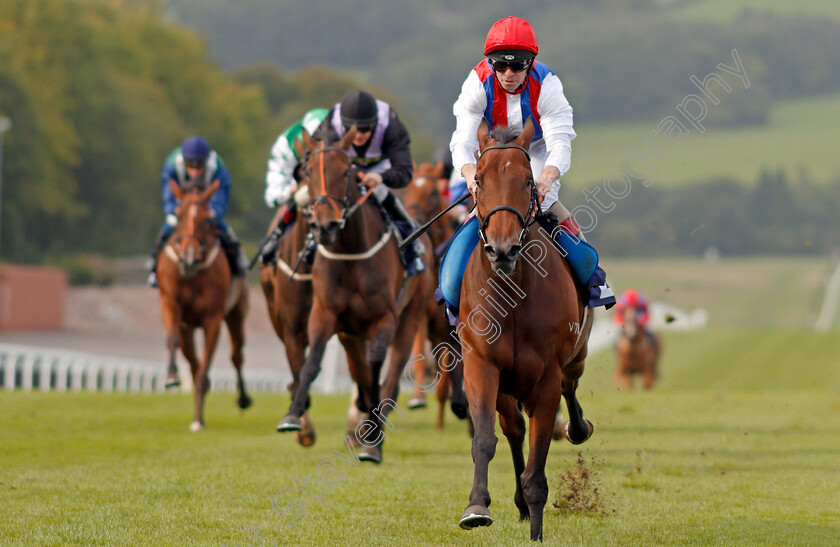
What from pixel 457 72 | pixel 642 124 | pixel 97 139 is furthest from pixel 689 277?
pixel 457 72

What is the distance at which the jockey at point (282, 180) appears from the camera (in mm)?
10344

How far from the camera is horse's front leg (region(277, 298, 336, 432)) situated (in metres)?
8.24

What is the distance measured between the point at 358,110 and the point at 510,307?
12.9 feet

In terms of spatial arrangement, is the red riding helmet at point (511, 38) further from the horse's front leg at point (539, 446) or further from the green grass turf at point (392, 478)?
the green grass turf at point (392, 478)

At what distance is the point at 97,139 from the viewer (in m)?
55.1

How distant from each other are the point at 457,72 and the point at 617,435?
152744 mm

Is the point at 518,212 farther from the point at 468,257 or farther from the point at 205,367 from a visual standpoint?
the point at 205,367

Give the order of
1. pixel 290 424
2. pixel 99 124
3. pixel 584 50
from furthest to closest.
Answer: pixel 584 50, pixel 99 124, pixel 290 424

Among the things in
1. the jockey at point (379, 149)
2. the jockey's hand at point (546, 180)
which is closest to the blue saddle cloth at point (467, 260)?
the jockey's hand at point (546, 180)

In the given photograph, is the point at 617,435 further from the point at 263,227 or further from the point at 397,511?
the point at 263,227

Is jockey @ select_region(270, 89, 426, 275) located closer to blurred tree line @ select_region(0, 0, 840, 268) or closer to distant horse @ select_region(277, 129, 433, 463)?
distant horse @ select_region(277, 129, 433, 463)

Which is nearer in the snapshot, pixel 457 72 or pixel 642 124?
pixel 642 124

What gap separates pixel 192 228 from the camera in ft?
39.7

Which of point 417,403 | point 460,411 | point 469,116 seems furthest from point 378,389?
point 469,116
